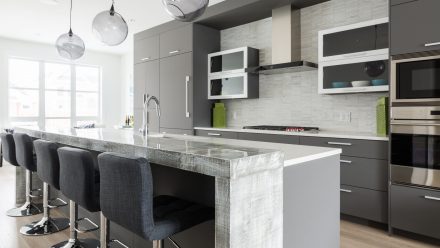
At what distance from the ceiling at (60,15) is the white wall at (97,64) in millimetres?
392

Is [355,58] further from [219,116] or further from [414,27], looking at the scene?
[219,116]

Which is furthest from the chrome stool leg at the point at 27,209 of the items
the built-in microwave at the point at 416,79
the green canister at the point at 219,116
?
the built-in microwave at the point at 416,79

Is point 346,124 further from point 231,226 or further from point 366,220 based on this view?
point 231,226

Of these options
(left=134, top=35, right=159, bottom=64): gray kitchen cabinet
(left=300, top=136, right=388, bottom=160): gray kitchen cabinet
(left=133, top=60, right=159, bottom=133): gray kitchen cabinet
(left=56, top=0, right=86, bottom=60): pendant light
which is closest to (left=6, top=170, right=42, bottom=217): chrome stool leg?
(left=56, top=0, right=86, bottom=60): pendant light

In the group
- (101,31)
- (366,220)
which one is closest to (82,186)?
(101,31)

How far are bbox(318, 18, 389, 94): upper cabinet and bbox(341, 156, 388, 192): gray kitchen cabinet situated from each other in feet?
2.51

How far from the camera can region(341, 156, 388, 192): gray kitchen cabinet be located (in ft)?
9.94

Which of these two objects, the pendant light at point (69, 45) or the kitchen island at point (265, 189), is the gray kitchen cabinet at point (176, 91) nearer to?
the pendant light at point (69, 45)

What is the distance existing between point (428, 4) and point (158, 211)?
2.79 metres

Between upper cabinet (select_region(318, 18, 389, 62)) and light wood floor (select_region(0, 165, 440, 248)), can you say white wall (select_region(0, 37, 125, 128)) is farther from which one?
upper cabinet (select_region(318, 18, 389, 62))

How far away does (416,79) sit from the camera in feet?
9.23

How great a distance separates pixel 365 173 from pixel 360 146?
271 millimetres

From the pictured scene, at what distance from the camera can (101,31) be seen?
315cm

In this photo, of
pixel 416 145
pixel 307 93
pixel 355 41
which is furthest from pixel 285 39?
pixel 416 145
